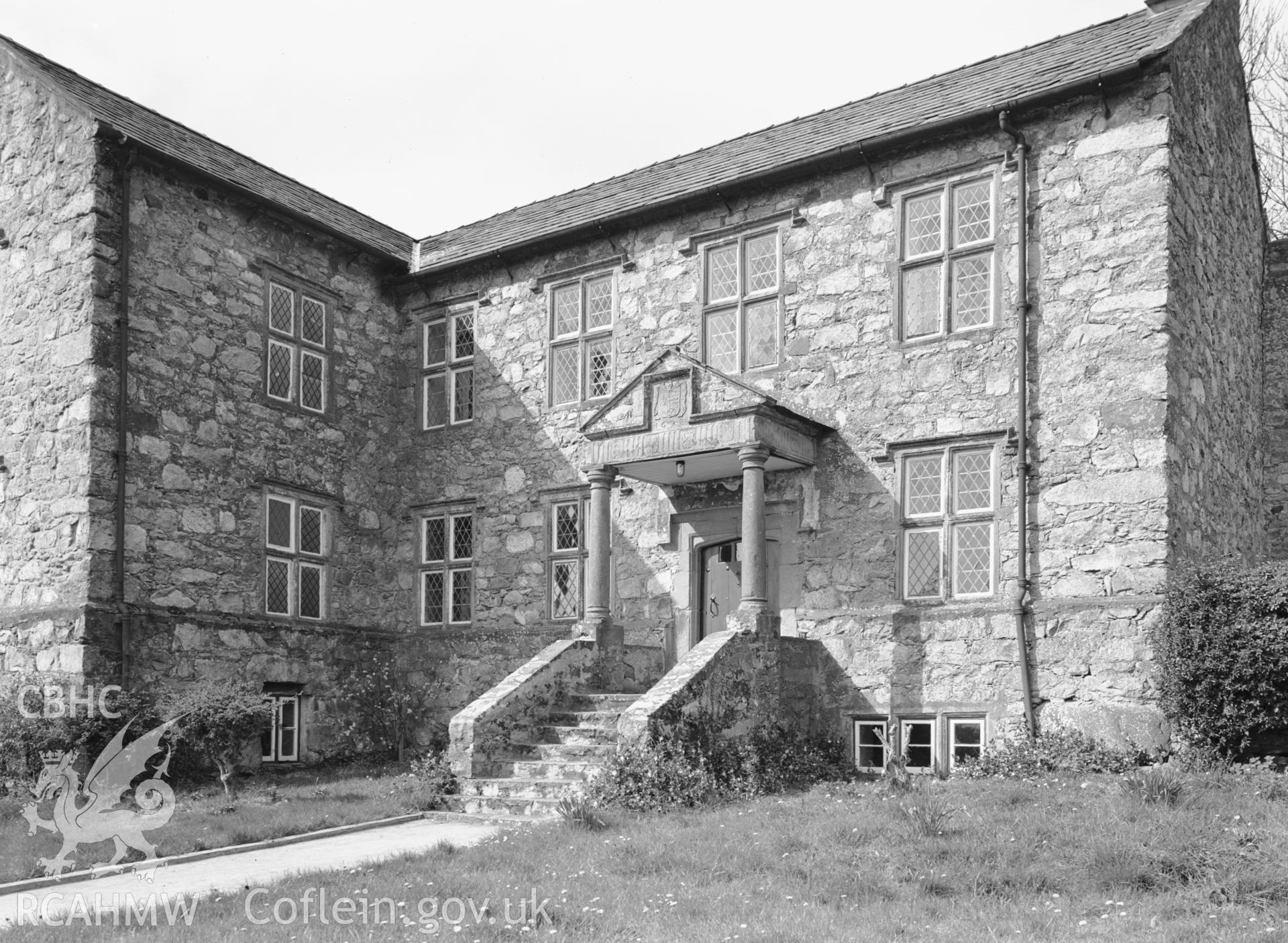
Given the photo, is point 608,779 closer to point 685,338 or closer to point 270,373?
point 685,338

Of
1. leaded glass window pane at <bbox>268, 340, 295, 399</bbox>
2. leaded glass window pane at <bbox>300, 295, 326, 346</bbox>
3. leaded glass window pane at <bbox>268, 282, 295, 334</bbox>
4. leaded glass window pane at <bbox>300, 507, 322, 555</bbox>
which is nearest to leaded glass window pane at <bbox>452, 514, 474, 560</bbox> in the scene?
leaded glass window pane at <bbox>300, 507, 322, 555</bbox>

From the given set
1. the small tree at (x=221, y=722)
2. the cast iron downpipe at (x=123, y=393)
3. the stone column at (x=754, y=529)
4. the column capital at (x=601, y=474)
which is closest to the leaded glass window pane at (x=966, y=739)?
the stone column at (x=754, y=529)

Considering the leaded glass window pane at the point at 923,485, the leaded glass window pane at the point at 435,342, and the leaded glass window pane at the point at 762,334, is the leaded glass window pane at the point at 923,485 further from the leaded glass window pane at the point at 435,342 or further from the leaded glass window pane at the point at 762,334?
the leaded glass window pane at the point at 435,342

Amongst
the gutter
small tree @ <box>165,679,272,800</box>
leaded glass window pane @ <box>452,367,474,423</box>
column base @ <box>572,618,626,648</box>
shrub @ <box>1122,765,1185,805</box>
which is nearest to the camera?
shrub @ <box>1122,765,1185,805</box>

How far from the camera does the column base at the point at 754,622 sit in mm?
13742

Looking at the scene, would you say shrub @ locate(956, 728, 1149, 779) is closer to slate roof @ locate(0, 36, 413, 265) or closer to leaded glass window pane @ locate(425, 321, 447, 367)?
leaded glass window pane @ locate(425, 321, 447, 367)

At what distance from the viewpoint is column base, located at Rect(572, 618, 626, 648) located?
49.1 ft

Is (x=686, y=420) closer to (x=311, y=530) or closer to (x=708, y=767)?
(x=708, y=767)

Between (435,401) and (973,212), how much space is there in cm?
814

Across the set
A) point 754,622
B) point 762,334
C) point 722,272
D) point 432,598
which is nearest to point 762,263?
point 722,272

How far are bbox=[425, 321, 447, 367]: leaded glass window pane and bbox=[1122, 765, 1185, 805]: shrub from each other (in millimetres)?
11578

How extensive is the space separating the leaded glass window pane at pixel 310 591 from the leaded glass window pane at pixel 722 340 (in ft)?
19.7

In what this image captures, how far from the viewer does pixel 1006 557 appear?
13.4 m

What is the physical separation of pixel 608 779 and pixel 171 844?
12.1 ft
